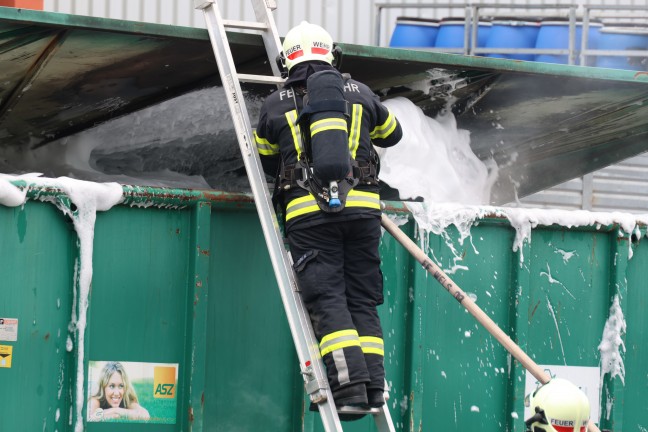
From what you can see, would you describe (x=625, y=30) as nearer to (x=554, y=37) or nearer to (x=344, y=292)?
(x=554, y=37)

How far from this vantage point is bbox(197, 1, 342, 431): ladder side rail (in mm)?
3990

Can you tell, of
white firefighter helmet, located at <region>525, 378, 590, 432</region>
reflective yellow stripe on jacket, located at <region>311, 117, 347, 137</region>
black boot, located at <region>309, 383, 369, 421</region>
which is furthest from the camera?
reflective yellow stripe on jacket, located at <region>311, 117, 347, 137</region>

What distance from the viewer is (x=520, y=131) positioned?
19.2 feet

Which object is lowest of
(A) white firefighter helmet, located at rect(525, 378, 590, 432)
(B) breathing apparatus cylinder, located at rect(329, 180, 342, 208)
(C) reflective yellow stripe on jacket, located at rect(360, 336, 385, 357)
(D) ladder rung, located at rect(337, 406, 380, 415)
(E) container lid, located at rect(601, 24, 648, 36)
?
(D) ladder rung, located at rect(337, 406, 380, 415)

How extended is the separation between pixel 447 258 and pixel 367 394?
85 cm

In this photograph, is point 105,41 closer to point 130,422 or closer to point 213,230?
point 213,230

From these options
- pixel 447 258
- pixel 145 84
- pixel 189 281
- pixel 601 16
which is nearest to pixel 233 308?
pixel 189 281

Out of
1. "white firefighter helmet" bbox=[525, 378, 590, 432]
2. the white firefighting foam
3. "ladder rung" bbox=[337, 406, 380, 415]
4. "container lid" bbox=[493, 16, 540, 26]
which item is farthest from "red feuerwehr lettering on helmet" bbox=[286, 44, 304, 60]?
"container lid" bbox=[493, 16, 540, 26]

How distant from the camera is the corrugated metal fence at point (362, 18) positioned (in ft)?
33.8

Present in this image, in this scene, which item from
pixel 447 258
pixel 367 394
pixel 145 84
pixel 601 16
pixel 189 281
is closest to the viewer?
pixel 367 394

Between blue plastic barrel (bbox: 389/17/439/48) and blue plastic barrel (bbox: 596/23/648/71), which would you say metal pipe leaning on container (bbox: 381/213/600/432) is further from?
blue plastic barrel (bbox: 596/23/648/71)

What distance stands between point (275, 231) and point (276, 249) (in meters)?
0.07

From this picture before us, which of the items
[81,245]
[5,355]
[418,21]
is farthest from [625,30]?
[5,355]

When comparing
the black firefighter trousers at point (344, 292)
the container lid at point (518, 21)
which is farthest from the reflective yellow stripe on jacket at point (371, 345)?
the container lid at point (518, 21)
